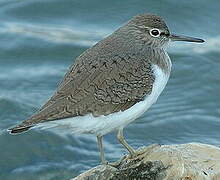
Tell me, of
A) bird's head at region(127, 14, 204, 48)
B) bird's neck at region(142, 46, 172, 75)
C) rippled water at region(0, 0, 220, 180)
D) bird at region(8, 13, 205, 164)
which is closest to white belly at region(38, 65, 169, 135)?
bird at region(8, 13, 205, 164)

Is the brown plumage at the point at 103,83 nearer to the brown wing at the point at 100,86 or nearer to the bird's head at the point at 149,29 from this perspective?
the brown wing at the point at 100,86

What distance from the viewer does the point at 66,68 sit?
1471 centimetres

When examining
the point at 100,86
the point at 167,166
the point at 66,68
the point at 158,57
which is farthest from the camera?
the point at 66,68

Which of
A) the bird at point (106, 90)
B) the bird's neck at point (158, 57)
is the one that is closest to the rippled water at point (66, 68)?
the bird's neck at point (158, 57)

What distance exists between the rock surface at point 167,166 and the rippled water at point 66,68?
328cm

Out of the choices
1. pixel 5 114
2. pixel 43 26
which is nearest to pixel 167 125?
pixel 5 114

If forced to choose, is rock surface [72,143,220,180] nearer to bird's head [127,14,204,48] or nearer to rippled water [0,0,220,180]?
bird's head [127,14,204,48]

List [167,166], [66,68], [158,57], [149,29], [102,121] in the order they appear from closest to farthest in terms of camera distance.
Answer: [167,166] < [102,121] < [158,57] < [149,29] < [66,68]

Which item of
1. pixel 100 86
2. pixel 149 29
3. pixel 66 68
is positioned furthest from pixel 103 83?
pixel 66 68

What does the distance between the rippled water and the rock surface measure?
10.8 ft

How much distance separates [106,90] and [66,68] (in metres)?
6.13

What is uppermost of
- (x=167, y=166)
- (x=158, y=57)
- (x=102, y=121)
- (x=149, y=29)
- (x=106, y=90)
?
(x=149, y=29)

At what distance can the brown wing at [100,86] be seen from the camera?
841 centimetres

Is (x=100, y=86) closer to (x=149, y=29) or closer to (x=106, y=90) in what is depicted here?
(x=106, y=90)
